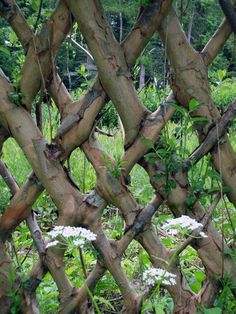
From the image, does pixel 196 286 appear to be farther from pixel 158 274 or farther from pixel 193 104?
pixel 193 104

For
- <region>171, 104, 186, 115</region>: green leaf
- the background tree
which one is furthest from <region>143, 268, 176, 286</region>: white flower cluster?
<region>171, 104, 186, 115</region>: green leaf

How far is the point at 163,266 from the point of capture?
1360 millimetres

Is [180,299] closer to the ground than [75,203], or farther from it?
closer to the ground

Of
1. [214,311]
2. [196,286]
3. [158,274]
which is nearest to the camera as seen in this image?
[158,274]

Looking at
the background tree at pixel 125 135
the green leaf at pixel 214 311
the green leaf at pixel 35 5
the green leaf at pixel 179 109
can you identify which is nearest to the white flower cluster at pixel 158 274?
the background tree at pixel 125 135

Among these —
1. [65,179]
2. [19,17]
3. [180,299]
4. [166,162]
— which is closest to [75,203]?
[65,179]

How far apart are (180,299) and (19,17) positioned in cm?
93

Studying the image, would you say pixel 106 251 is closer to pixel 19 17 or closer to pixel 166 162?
pixel 166 162

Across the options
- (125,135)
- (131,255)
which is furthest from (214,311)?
(131,255)

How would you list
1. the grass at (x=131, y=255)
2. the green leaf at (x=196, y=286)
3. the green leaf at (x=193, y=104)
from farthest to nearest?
the green leaf at (x=196, y=286) → the grass at (x=131, y=255) → the green leaf at (x=193, y=104)

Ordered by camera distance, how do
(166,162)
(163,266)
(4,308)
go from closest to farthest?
(166,162)
(163,266)
(4,308)

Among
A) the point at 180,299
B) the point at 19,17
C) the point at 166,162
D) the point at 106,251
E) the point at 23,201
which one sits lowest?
the point at 180,299

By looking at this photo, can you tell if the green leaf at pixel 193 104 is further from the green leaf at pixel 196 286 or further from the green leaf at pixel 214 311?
the green leaf at pixel 196 286

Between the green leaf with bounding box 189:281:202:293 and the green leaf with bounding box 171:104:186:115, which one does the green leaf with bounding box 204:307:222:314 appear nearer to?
the green leaf with bounding box 189:281:202:293
